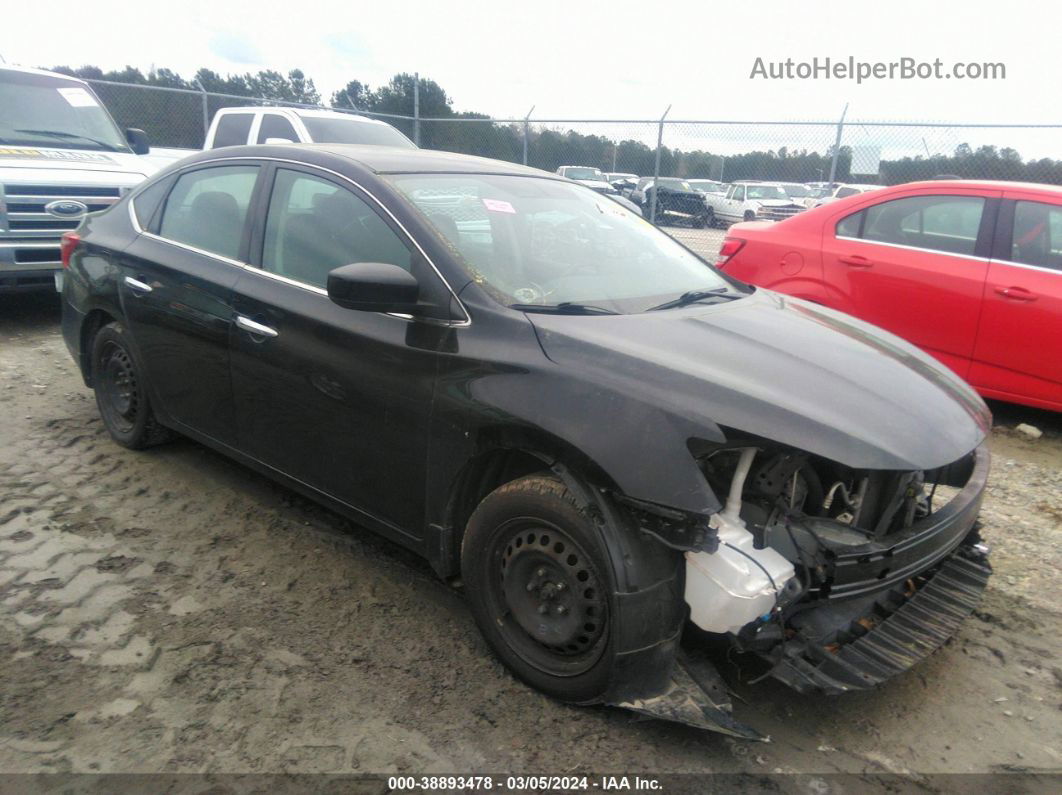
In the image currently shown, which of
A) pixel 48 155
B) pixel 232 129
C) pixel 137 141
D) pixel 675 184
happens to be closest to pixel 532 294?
pixel 48 155

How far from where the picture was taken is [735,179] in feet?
41.0

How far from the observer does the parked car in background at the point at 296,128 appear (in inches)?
363

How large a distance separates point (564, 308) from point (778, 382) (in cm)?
76

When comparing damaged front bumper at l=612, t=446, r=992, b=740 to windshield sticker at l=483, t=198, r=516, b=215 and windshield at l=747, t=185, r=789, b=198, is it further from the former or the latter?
windshield at l=747, t=185, r=789, b=198

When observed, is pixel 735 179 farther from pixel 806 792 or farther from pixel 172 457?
pixel 806 792

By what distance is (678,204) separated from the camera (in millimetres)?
12438

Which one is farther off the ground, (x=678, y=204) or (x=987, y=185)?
(x=987, y=185)

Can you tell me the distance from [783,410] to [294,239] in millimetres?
2071

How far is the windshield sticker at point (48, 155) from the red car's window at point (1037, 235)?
305 inches

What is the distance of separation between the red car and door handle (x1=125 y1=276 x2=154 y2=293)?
11.9 ft

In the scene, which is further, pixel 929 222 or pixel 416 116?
pixel 416 116

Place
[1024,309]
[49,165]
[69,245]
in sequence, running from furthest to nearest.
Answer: [49,165] < [1024,309] < [69,245]

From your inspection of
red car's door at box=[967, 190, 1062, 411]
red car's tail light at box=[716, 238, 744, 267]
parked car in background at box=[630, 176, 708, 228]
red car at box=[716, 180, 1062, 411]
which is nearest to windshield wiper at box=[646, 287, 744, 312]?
red car at box=[716, 180, 1062, 411]

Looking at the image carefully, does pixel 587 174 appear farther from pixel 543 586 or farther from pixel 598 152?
pixel 543 586
